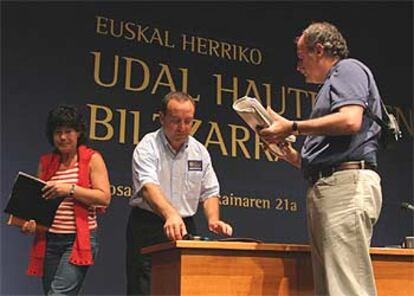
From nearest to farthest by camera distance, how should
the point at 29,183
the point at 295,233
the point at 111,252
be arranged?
the point at 29,183
the point at 111,252
the point at 295,233

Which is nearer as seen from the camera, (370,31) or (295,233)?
(295,233)

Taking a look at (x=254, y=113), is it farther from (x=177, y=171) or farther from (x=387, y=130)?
(x=177, y=171)

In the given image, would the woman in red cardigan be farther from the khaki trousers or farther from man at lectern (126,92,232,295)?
the khaki trousers

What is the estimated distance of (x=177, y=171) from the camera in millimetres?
2760

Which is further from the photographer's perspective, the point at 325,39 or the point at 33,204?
the point at 33,204

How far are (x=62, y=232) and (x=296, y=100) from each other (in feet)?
7.19

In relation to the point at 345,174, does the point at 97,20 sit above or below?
above

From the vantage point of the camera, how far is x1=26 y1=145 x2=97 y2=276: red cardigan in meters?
2.65

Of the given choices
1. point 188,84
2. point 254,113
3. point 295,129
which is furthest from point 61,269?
point 188,84

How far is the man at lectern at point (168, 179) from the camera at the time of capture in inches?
104

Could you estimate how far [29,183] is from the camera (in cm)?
264

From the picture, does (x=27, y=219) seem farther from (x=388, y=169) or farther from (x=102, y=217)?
(x=388, y=169)

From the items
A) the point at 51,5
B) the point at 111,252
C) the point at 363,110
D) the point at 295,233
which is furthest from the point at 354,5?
the point at 363,110

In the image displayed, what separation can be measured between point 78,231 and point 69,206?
0.13 m
